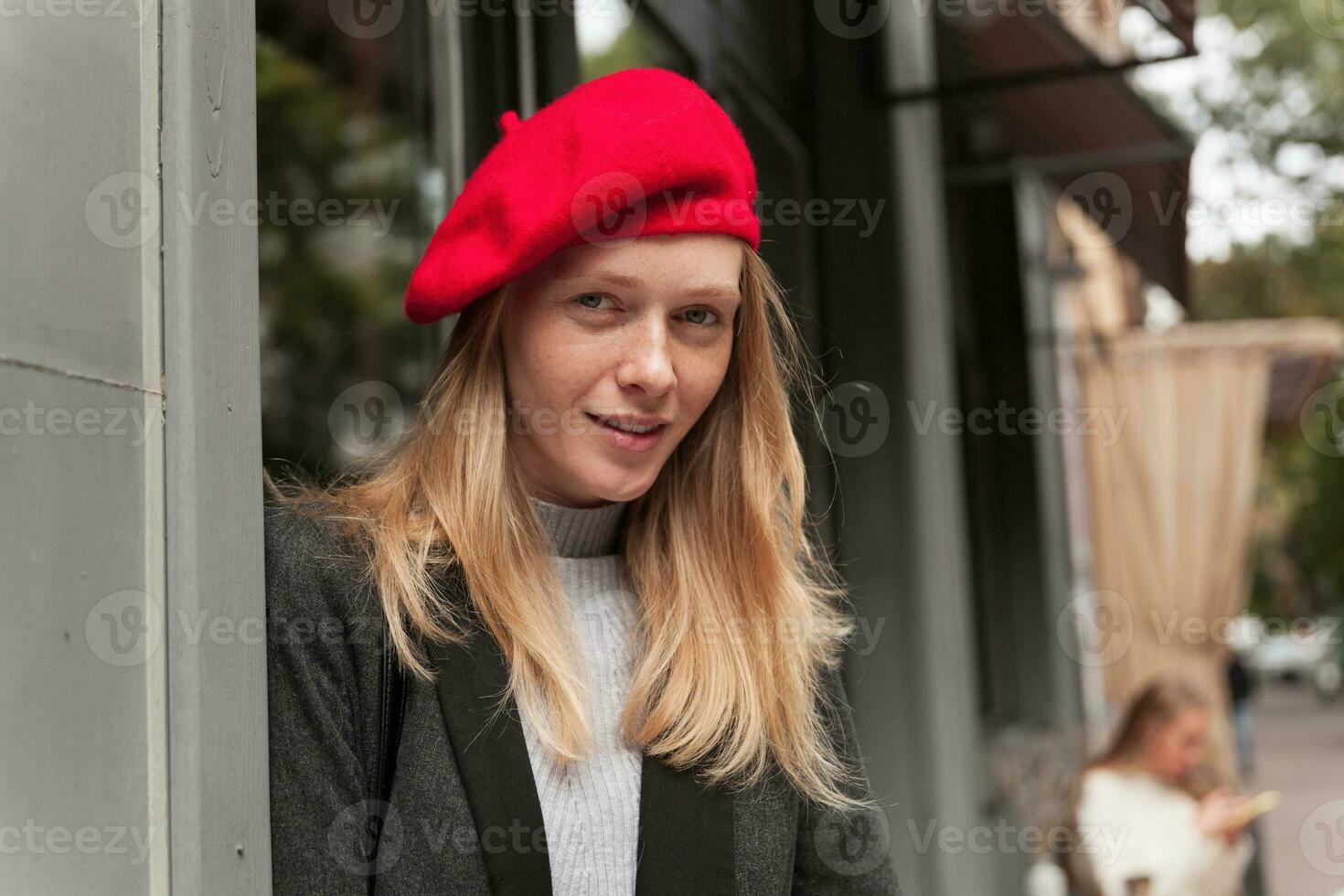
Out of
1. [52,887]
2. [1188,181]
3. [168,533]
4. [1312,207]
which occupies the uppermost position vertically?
[1312,207]

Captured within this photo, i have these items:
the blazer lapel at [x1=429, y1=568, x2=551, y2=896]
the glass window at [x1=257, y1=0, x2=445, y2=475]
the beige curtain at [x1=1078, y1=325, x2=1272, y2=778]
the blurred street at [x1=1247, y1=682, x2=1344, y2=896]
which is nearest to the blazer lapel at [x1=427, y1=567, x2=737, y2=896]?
the blazer lapel at [x1=429, y1=568, x2=551, y2=896]

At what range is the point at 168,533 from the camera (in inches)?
50.7

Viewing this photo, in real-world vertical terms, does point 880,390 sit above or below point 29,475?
above

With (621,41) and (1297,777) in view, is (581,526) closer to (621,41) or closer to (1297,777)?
(621,41)

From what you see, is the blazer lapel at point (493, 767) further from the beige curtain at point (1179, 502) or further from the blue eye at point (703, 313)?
the beige curtain at point (1179, 502)

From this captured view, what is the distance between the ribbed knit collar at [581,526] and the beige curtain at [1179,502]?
6.09 m

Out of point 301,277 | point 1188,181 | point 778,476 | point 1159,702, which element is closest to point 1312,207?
Answer: point 1188,181

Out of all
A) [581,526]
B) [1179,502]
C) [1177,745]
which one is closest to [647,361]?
[581,526]

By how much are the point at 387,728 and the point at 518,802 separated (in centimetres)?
16

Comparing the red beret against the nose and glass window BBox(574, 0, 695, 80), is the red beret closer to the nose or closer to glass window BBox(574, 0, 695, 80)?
the nose

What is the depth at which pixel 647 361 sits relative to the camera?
1556mm

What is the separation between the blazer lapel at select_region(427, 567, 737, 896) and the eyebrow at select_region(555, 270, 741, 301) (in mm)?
368

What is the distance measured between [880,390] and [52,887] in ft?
12.9

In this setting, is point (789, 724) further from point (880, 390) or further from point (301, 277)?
point (301, 277)
